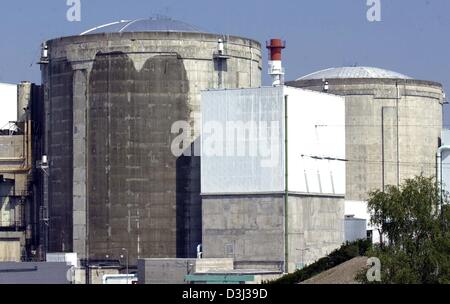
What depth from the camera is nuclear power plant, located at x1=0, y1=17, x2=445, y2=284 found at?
74.8m

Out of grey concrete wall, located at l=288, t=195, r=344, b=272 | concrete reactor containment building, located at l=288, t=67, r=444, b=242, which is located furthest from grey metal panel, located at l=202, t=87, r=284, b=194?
concrete reactor containment building, located at l=288, t=67, r=444, b=242

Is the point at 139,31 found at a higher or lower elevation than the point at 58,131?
higher

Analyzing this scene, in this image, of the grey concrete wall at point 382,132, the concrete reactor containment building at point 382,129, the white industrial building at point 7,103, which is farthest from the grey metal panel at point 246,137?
the white industrial building at point 7,103

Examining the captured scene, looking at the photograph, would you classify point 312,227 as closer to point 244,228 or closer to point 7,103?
point 244,228

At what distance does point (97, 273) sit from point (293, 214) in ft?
45.1

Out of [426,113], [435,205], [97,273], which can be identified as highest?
[426,113]

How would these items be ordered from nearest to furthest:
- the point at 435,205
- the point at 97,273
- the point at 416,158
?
the point at 435,205 < the point at 97,273 < the point at 416,158

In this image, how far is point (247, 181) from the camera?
246 ft

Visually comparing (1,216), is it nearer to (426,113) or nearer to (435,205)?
(426,113)

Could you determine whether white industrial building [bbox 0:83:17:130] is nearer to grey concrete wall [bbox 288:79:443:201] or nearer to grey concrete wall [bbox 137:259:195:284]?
grey concrete wall [bbox 288:79:443:201]

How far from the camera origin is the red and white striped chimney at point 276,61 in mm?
79750

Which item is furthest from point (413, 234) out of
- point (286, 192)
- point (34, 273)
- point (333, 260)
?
point (34, 273)

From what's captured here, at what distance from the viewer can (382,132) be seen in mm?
96938
